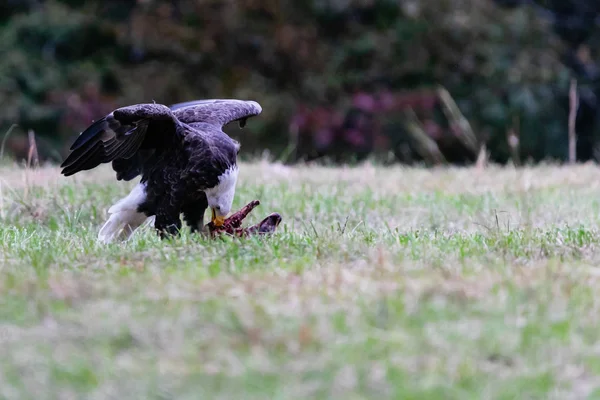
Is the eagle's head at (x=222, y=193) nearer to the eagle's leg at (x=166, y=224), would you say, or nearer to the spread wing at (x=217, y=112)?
the eagle's leg at (x=166, y=224)

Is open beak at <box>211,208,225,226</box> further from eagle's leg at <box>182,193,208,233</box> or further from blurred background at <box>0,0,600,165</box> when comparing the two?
blurred background at <box>0,0,600,165</box>

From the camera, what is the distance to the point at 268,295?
11.2 feet

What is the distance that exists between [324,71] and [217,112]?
1015 centimetres

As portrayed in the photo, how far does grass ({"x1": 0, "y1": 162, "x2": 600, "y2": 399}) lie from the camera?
283cm

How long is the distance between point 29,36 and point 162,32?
9.18 feet

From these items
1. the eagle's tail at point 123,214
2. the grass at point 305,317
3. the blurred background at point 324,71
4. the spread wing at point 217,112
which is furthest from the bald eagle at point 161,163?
the blurred background at point 324,71

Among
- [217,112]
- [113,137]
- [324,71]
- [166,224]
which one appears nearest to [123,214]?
[166,224]

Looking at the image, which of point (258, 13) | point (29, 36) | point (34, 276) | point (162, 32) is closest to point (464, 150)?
point (258, 13)

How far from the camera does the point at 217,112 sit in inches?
243

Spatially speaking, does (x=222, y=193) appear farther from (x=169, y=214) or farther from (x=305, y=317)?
(x=305, y=317)

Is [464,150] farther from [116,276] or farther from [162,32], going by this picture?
[116,276]

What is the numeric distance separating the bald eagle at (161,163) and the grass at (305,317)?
46 cm

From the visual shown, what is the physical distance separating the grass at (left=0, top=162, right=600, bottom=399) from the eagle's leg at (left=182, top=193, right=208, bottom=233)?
0.60 metres

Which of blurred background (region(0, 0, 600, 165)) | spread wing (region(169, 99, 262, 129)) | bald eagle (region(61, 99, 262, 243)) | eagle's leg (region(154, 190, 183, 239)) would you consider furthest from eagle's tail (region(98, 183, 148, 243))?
blurred background (region(0, 0, 600, 165))
